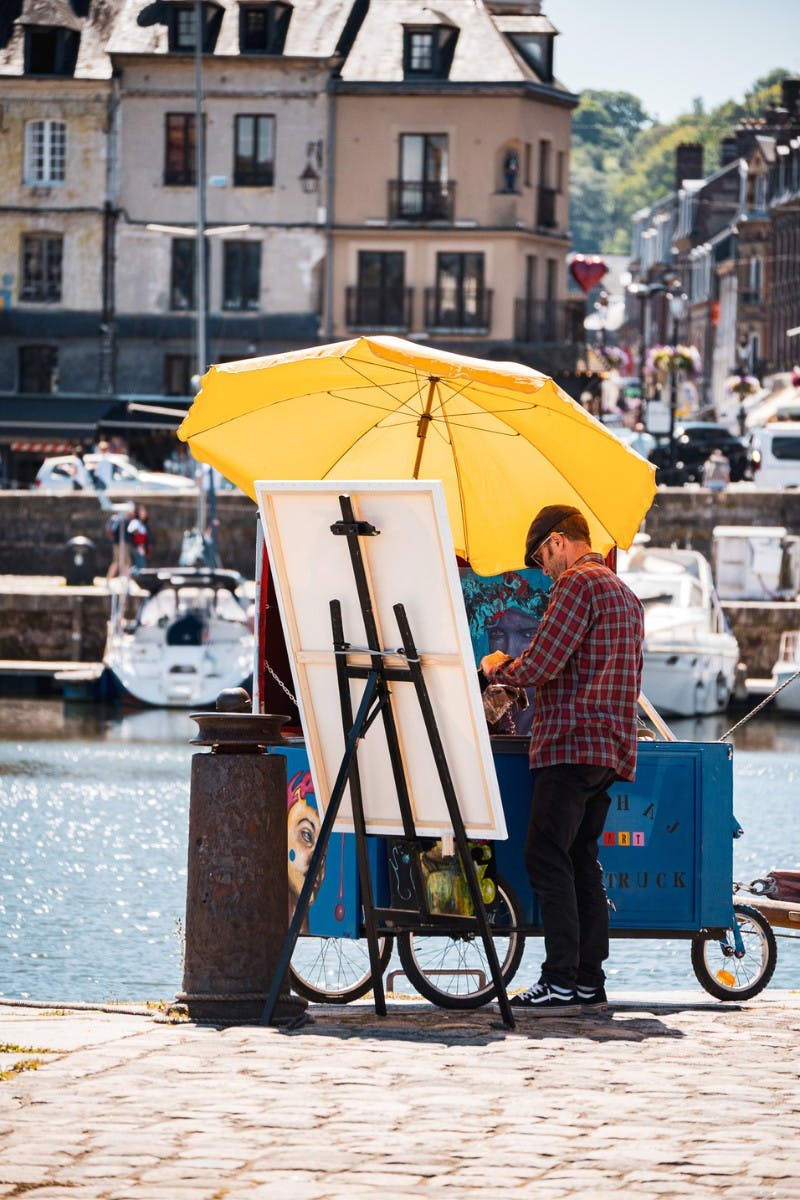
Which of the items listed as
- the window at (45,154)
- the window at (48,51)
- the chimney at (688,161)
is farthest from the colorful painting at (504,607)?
the chimney at (688,161)

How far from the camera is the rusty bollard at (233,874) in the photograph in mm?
8367

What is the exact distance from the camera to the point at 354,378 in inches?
382

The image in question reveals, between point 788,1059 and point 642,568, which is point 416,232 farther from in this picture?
point 788,1059

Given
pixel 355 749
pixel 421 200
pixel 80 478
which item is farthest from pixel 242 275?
pixel 355 749

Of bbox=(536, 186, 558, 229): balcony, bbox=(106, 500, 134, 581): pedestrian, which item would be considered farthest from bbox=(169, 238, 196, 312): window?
bbox=(106, 500, 134, 581): pedestrian

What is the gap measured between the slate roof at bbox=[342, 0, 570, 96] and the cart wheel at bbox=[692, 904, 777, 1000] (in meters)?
53.0

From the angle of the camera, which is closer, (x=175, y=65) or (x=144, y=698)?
(x=144, y=698)

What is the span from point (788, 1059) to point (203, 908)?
211 centimetres

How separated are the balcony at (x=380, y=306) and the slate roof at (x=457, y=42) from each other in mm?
5417

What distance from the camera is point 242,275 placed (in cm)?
6141

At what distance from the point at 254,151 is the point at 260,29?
10.8 feet

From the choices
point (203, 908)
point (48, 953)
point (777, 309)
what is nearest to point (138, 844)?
point (48, 953)

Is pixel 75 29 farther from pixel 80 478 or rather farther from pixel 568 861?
pixel 568 861

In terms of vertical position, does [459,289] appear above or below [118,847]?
above
